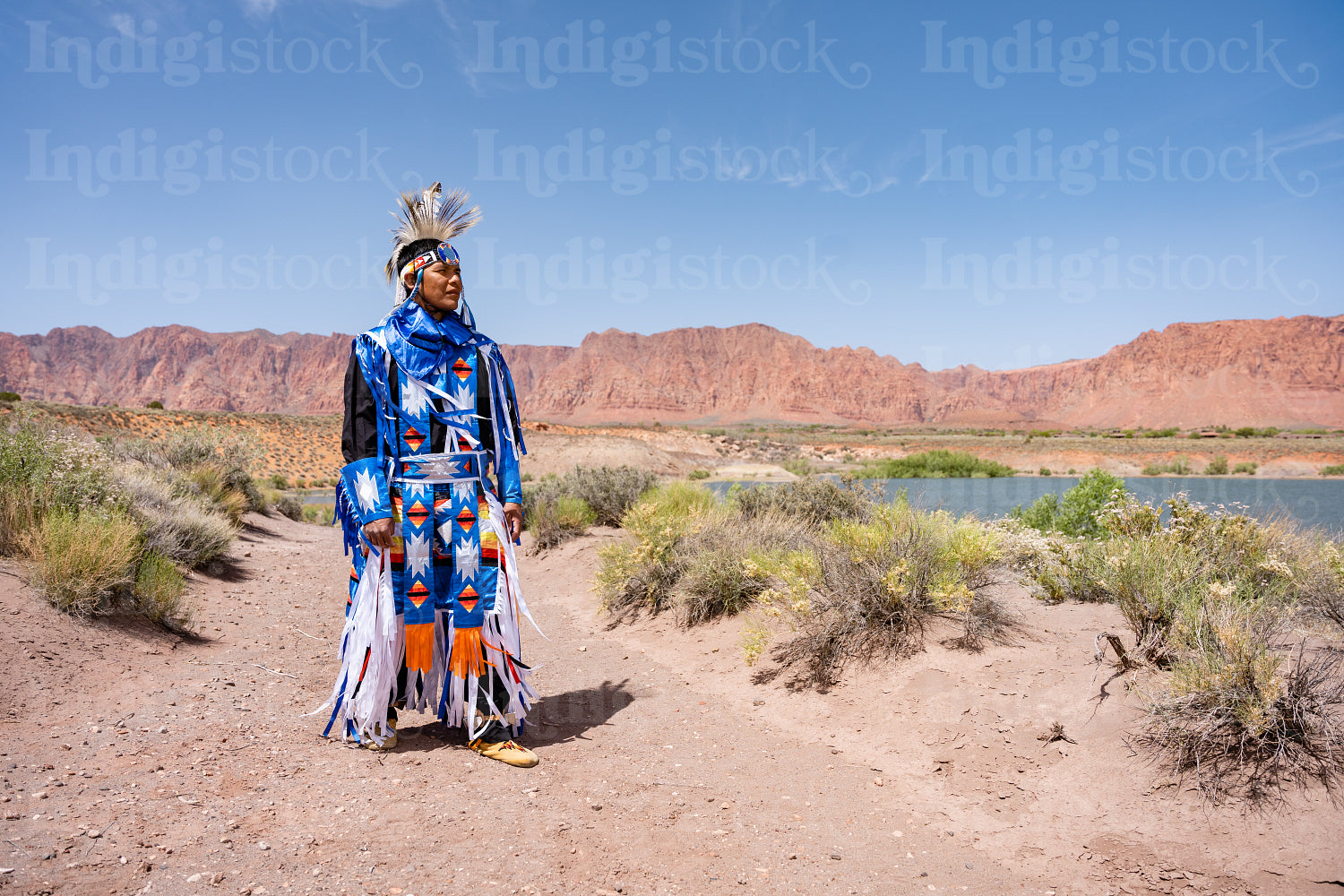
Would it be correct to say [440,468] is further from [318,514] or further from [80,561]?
[318,514]

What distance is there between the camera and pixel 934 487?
2603 centimetres

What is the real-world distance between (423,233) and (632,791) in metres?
3.00

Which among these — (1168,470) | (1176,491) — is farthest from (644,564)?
(1168,470)

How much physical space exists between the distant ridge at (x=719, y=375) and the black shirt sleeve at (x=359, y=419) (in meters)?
146

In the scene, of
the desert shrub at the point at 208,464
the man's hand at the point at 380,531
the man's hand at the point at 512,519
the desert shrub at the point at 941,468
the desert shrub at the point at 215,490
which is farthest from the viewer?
the desert shrub at the point at 941,468

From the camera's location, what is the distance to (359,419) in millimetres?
3564

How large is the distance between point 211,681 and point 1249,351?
6300 inches

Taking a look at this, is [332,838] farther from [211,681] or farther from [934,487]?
[934,487]

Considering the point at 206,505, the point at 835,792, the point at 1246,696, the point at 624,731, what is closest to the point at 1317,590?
the point at 1246,696

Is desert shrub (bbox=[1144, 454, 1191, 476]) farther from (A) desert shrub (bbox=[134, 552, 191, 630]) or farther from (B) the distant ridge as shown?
(B) the distant ridge

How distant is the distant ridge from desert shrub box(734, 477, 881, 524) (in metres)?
141

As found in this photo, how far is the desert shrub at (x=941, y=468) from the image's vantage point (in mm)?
33500

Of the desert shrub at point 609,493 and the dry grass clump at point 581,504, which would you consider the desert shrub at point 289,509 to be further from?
the desert shrub at point 609,493

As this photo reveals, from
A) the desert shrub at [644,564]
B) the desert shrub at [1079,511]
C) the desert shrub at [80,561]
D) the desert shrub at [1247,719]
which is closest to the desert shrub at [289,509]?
the desert shrub at [80,561]
